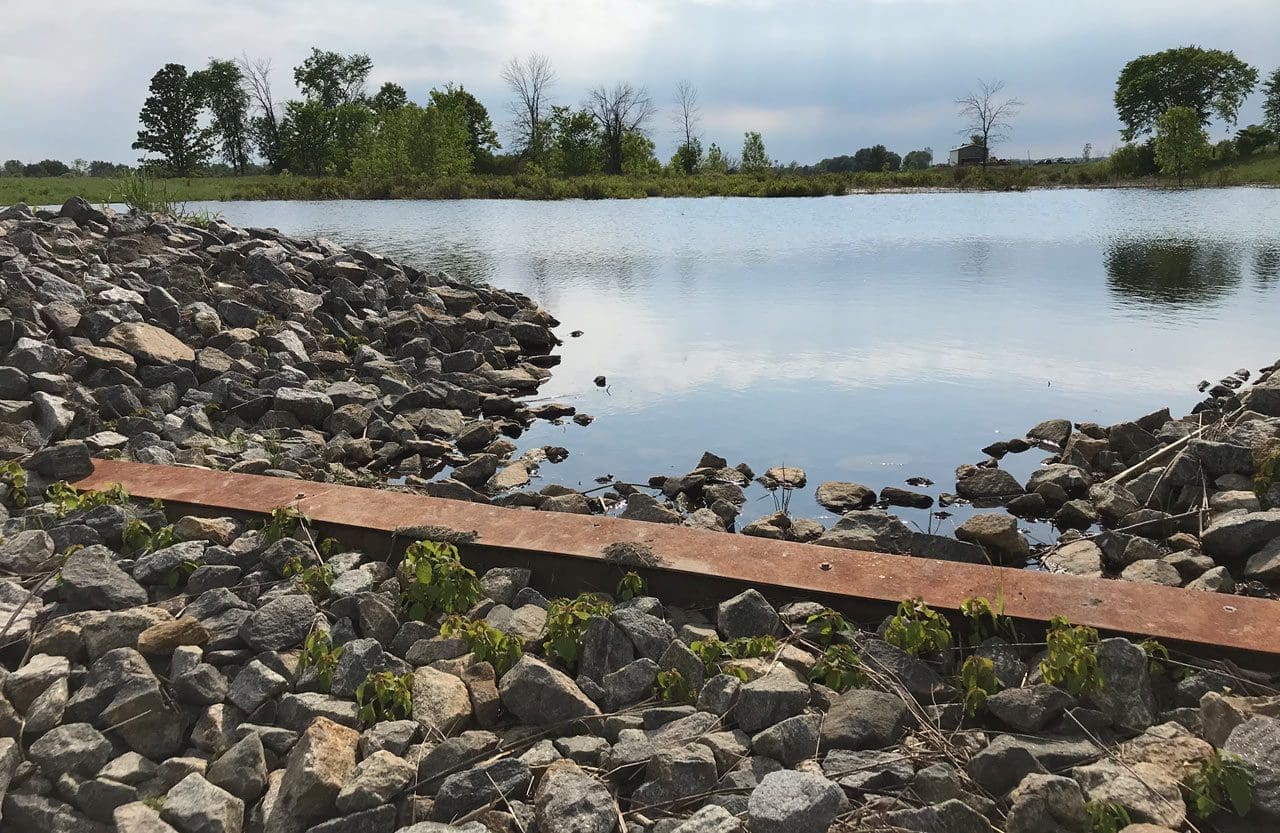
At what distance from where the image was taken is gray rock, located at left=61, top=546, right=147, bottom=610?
2.45 m

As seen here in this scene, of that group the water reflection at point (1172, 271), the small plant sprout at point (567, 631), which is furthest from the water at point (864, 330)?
the small plant sprout at point (567, 631)

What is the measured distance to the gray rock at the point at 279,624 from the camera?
2.26m

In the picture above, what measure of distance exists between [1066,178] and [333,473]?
3821cm

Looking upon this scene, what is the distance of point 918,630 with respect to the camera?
6.88 feet

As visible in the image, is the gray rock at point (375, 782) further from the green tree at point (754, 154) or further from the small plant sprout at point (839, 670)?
the green tree at point (754, 154)

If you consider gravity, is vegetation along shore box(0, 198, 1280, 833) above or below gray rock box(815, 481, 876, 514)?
above

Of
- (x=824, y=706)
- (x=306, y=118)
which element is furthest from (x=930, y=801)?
(x=306, y=118)

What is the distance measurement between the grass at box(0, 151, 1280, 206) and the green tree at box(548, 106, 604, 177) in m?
6.90

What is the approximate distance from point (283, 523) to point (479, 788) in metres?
1.38

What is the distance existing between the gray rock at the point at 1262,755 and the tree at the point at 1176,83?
53587 millimetres

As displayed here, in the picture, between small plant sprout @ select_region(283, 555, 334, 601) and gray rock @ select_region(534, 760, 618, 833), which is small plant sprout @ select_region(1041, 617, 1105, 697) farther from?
small plant sprout @ select_region(283, 555, 334, 601)

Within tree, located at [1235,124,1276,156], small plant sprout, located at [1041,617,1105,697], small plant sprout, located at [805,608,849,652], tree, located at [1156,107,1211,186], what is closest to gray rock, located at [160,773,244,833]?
small plant sprout, located at [805,608,849,652]

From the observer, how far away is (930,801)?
171cm

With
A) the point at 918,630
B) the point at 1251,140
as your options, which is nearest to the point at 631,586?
the point at 918,630
